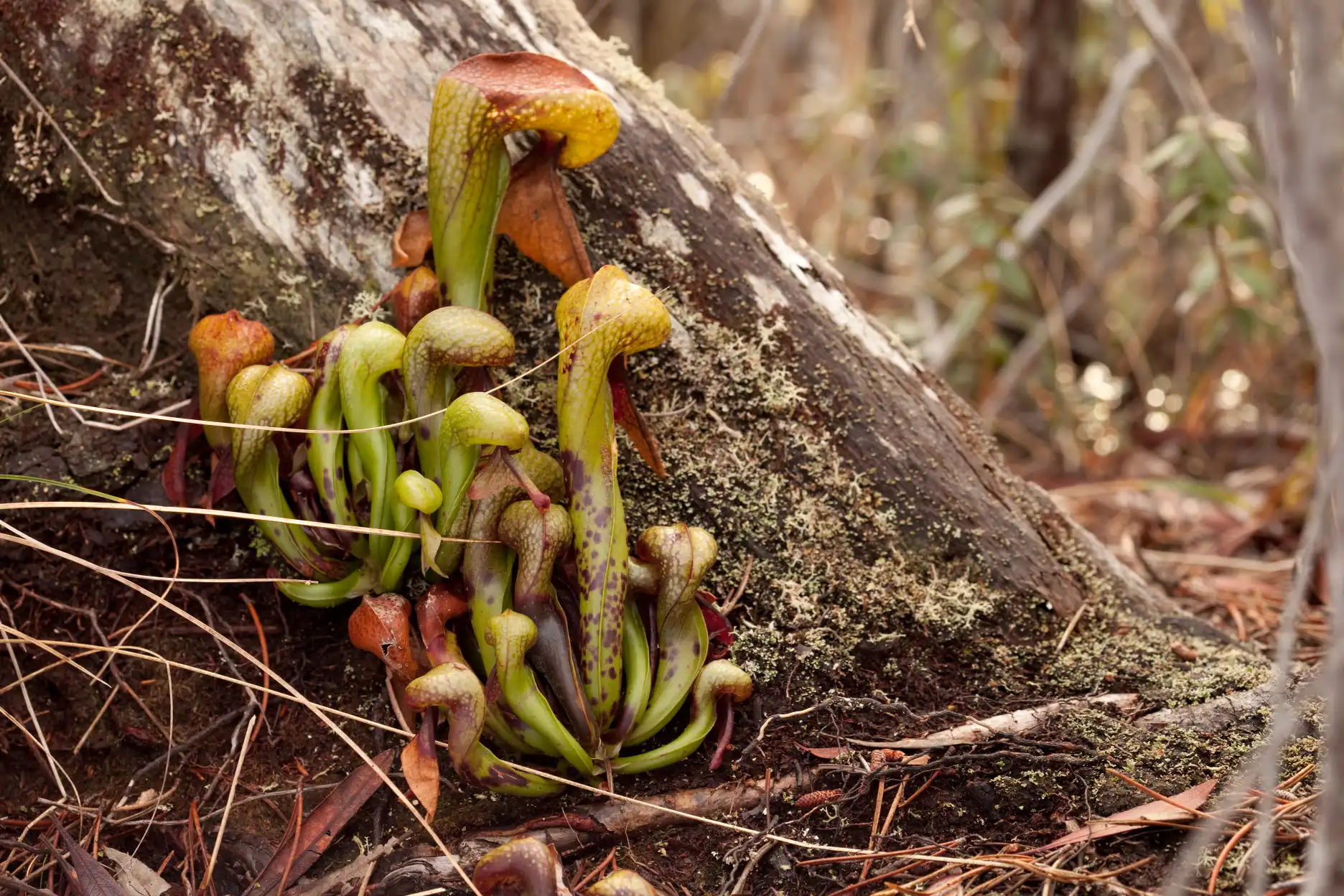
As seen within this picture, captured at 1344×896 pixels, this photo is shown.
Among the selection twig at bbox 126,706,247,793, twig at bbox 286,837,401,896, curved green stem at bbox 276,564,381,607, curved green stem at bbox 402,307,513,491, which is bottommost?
twig at bbox 286,837,401,896

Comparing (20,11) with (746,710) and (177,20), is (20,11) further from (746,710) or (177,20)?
(746,710)

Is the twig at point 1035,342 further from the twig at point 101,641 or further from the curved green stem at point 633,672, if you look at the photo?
the twig at point 101,641

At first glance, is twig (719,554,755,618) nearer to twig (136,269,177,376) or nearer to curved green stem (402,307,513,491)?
curved green stem (402,307,513,491)

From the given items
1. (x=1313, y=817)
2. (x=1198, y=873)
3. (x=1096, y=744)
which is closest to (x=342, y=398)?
(x=1096, y=744)

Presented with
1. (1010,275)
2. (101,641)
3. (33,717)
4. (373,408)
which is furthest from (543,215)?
(1010,275)

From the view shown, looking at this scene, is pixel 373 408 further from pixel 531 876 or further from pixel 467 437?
pixel 531 876

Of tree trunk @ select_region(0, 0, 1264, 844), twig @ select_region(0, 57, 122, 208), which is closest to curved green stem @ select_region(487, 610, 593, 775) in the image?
tree trunk @ select_region(0, 0, 1264, 844)
